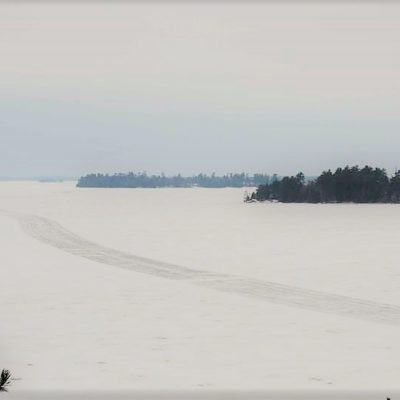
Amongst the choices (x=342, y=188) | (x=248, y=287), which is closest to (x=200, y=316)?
(x=248, y=287)

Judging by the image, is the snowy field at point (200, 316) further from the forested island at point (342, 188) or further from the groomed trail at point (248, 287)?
the forested island at point (342, 188)

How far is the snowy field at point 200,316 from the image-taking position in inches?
428

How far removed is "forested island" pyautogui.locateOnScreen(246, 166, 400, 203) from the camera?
97250 millimetres

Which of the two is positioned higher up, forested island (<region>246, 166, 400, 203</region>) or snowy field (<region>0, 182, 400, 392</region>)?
forested island (<region>246, 166, 400, 203</region>)

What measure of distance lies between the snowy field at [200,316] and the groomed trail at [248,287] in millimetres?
46

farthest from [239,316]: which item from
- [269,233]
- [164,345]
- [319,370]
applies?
[269,233]

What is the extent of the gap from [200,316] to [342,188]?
8526 cm

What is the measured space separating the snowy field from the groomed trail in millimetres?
46

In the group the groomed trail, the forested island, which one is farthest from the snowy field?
the forested island

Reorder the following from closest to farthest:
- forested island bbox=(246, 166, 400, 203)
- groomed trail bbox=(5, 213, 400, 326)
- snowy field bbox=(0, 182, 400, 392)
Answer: snowy field bbox=(0, 182, 400, 392), groomed trail bbox=(5, 213, 400, 326), forested island bbox=(246, 166, 400, 203)

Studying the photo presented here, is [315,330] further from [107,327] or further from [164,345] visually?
[107,327]

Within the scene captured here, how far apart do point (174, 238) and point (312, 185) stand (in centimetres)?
6627

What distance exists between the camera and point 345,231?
42.3 meters

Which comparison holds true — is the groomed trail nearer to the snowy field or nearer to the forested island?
the snowy field
